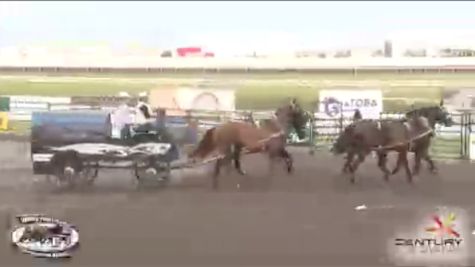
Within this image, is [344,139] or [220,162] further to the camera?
[220,162]

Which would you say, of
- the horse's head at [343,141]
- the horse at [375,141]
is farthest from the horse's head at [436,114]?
the horse's head at [343,141]

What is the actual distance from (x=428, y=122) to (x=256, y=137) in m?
0.90

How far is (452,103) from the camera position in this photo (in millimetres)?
4004

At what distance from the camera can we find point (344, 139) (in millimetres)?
4039

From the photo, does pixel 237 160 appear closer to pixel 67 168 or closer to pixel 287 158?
pixel 287 158

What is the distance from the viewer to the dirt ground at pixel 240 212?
13.5 ft

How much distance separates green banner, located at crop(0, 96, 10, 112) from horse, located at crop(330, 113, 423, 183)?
5.73 ft

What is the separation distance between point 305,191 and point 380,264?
1.81 ft

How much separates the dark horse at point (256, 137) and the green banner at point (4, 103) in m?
1.02

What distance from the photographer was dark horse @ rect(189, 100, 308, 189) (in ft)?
13.3

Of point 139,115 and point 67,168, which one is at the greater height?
point 139,115

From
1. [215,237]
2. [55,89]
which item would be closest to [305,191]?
[215,237]

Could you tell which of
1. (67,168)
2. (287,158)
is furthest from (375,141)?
(67,168)

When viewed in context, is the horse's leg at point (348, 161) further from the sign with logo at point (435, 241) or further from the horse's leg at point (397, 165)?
the sign with logo at point (435, 241)
